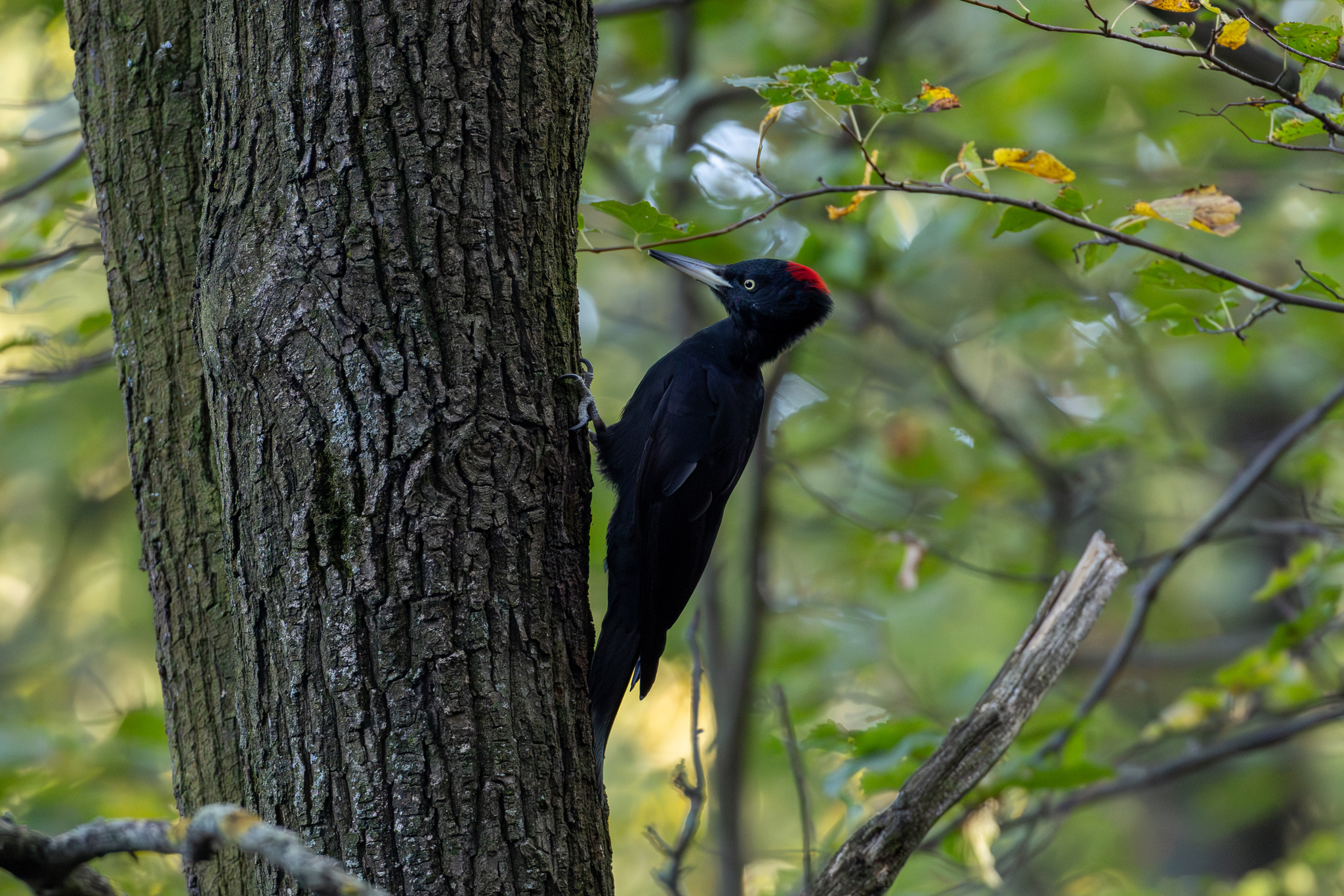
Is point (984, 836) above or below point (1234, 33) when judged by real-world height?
below

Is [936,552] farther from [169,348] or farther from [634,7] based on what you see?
[169,348]

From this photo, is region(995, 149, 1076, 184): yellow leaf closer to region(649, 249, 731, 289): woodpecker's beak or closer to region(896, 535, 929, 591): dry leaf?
region(649, 249, 731, 289): woodpecker's beak

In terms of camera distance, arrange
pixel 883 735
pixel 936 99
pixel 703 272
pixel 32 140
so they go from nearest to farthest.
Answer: pixel 936 99 → pixel 883 735 → pixel 32 140 → pixel 703 272

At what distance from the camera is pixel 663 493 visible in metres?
2.71

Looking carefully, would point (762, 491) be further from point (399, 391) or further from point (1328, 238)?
point (399, 391)

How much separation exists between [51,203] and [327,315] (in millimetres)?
1959

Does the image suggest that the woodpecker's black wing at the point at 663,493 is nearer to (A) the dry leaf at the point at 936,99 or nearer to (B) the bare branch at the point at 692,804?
(B) the bare branch at the point at 692,804

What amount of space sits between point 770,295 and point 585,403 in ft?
3.90

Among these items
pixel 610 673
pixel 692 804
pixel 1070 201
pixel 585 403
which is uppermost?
pixel 1070 201

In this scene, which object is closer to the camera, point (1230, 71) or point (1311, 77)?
point (1230, 71)

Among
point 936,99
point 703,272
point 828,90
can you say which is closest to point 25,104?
point 703,272

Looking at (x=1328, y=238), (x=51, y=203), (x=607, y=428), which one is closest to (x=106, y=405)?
(x=51, y=203)

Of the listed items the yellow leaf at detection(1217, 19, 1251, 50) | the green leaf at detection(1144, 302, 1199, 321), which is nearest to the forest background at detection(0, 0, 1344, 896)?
the green leaf at detection(1144, 302, 1199, 321)

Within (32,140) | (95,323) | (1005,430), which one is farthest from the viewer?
(1005,430)
